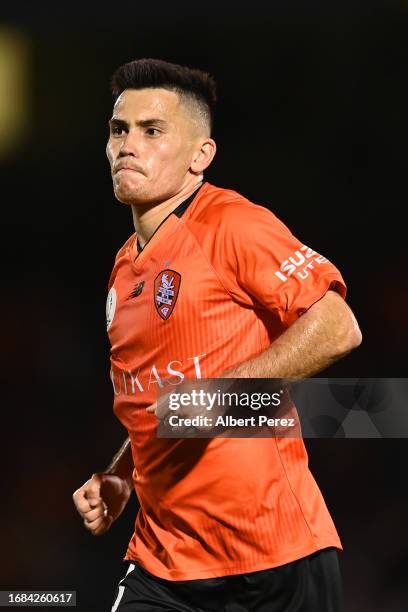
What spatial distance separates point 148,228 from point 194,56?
2.05m

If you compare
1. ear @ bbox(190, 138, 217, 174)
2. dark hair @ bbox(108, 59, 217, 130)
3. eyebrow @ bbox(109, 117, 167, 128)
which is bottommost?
ear @ bbox(190, 138, 217, 174)

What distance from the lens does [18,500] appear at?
3578mm

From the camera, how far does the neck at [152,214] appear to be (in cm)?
191

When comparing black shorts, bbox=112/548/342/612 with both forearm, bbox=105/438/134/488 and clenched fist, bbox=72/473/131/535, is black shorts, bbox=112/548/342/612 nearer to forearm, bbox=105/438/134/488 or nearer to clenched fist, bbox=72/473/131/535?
clenched fist, bbox=72/473/131/535

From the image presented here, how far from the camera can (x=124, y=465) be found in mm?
1970

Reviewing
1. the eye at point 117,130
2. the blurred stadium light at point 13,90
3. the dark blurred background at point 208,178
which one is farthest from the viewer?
the blurred stadium light at point 13,90

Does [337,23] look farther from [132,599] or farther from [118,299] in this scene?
[132,599]

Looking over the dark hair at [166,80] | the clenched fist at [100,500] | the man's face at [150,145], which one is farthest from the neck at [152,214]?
the clenched fist at [100,500]

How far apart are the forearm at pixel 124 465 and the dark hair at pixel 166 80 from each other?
82 centimetres

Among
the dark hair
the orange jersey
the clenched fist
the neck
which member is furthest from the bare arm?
the dark hair

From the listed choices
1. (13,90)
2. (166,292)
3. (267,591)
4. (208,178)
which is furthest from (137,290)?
(13,90)

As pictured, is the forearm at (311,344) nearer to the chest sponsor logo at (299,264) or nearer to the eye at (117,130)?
the chest sponsor logo at (299,264)

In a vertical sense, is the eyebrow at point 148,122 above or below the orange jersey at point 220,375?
above

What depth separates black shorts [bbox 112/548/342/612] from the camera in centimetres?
163
